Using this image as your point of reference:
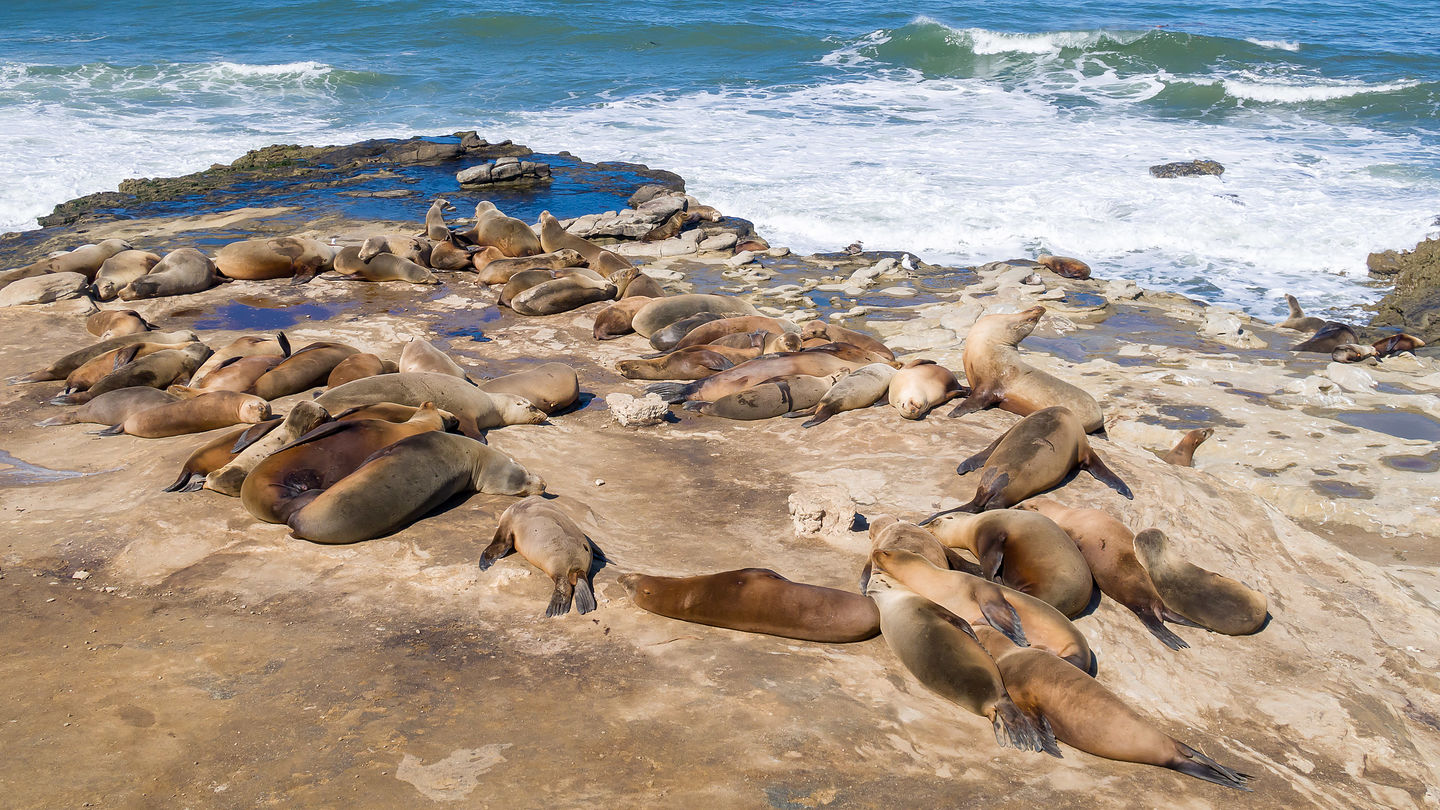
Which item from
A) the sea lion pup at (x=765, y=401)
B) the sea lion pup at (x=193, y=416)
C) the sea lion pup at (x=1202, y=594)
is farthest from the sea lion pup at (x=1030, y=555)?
the sea lion pup at (x=193, y=416)

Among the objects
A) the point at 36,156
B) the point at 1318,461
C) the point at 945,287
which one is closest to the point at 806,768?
the point at 1318,461

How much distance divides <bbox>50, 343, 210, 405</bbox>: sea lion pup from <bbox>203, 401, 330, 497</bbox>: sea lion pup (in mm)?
2379

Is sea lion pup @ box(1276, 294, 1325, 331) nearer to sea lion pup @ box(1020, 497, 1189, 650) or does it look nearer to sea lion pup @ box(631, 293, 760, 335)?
sea lion pup @ box(631, 293, 760, 335)

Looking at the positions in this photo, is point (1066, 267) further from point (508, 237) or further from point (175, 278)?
point (175, 278)

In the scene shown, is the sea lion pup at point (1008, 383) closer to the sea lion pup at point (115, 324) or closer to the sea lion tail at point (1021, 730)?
the sea lion tail at point (1021, 730)

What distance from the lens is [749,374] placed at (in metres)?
7.43

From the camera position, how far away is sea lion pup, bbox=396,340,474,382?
711 cm

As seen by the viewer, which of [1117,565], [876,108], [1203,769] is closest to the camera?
[1203,769]

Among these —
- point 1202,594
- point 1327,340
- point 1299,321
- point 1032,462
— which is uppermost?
point 1032,462

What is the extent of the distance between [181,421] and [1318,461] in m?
8.03

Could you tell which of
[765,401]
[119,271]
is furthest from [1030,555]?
[119,271]

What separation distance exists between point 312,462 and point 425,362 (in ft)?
7.52

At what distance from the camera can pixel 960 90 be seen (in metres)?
24.4

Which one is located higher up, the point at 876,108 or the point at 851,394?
the point at 876,108
